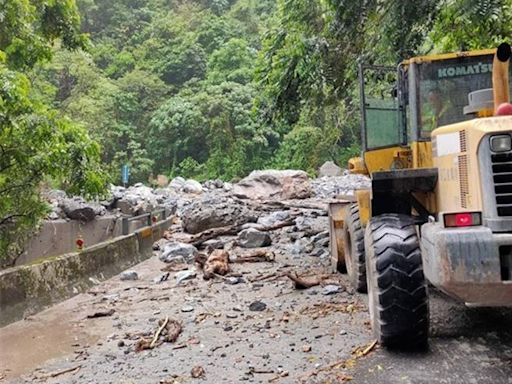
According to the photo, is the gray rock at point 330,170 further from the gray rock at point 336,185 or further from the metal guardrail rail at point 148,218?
the metal guardrail rail at point 148,218

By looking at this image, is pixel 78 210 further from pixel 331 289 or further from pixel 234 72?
pixel 234 72

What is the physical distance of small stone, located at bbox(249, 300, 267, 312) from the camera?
266 inches

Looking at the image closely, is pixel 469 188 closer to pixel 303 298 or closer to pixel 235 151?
pixel 303 298

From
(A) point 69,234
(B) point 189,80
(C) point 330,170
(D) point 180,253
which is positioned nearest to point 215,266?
(D) point 180,253

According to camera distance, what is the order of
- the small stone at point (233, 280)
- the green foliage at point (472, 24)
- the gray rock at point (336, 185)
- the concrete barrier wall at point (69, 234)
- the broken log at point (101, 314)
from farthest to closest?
the gray rock at point (336, 185), the concrete barrier wall at point (69, 234), the small stone at point (233, 280), the broken log at point (101, 314), the green foliage at point (472, 24)

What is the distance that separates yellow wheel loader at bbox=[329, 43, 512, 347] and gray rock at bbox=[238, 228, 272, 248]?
210 inches

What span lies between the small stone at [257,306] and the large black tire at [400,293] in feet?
7.29

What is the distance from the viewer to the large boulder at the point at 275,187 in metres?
23.2

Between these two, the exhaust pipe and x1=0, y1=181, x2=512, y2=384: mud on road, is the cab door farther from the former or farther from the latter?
x1=0, y1=181, x2=512, y2=384: mud on road

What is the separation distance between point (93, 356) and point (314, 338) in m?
2.17

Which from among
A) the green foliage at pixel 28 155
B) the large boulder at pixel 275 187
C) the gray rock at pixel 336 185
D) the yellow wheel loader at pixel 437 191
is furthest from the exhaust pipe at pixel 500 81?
the large boulder at pixel 275 187

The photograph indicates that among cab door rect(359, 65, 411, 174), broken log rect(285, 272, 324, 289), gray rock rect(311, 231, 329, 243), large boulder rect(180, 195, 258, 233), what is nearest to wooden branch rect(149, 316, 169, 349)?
broken log rect(285, 272, 324, 289)

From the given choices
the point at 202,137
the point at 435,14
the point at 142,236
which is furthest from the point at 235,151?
the point at 435,14

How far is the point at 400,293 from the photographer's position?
4.59 metres
